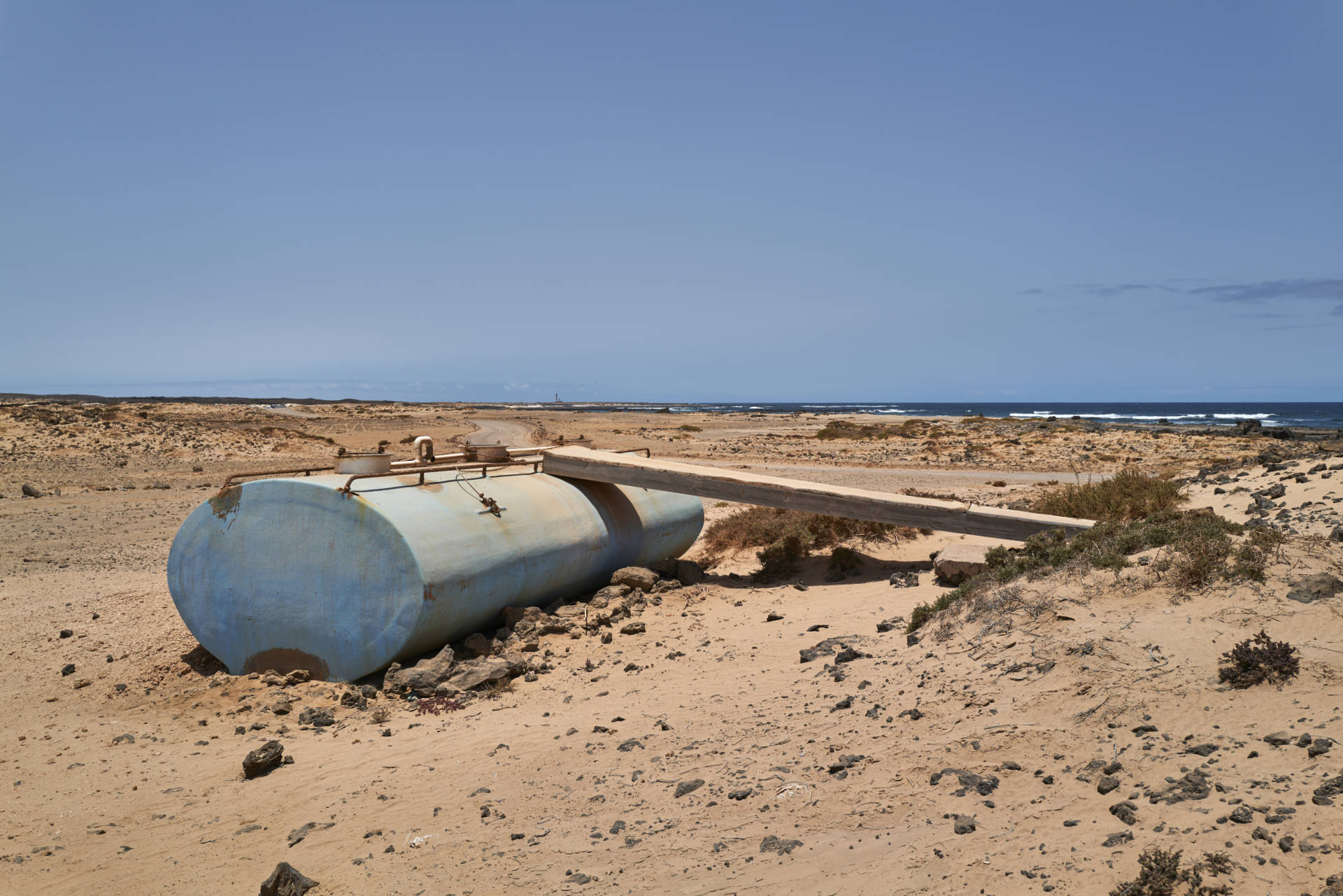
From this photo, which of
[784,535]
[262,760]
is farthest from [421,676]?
[784,535]

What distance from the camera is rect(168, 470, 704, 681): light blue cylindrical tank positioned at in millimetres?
8406

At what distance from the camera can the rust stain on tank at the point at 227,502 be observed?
30.1 ft

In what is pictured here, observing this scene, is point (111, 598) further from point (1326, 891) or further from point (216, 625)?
point (1326, 891)

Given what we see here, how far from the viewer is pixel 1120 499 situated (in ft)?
38.8

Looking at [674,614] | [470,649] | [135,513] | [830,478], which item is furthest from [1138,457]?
[135,513]

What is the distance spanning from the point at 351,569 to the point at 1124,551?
24.7ft

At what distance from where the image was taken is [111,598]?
11758 mm

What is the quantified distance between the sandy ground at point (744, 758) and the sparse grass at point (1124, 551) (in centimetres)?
28

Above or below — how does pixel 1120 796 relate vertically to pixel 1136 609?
below

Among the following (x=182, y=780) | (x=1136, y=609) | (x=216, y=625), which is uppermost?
(x=1136, y=609)

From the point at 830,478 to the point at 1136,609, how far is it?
63.9ft

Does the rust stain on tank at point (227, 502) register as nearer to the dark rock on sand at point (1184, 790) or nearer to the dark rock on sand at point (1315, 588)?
the dark rock on sand at point (1184, 790)

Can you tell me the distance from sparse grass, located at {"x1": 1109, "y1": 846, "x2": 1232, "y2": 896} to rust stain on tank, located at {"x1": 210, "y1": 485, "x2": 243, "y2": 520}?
878 centimetres

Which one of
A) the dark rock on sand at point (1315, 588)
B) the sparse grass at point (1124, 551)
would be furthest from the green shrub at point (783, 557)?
the dark rock on sand at point (1315, 588)
